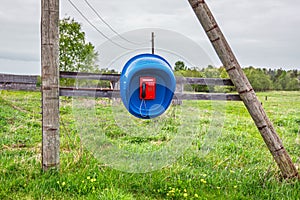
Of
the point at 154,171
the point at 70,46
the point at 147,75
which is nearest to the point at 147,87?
the point at 147,75

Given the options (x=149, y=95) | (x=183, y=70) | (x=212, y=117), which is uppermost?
(x=183, y=70)

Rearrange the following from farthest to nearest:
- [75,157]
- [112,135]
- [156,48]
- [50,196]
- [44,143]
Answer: [112,135], [75,157], [44,143], [156,48], [50,196]

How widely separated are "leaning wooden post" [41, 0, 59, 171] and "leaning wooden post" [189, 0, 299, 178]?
70.2 inches

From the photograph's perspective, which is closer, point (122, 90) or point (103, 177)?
Answer: point (122, 90)

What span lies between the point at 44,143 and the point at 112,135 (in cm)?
142

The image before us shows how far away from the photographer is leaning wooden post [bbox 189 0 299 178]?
4320 mm

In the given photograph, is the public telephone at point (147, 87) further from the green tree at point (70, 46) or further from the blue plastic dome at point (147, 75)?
the green tree at point (70, 46)

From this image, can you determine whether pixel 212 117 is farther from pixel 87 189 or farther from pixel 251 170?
pixel 87 189

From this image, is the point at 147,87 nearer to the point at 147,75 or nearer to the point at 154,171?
the point at 147,75

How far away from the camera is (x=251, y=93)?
A: 4.41 m

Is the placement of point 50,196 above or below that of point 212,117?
below

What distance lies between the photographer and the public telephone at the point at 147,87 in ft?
13.2

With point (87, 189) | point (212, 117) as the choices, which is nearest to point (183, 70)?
point (212, 117)

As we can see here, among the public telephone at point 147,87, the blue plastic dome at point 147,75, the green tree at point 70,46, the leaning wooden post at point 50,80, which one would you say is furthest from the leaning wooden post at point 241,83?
the green tree at point 70,46
